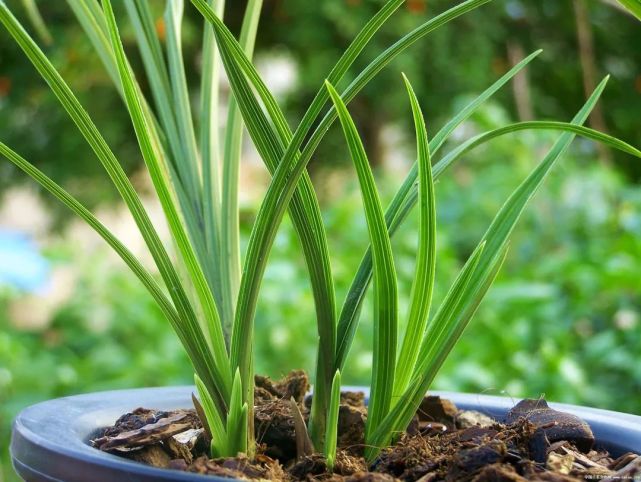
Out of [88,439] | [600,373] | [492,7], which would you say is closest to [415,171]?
[88,439]

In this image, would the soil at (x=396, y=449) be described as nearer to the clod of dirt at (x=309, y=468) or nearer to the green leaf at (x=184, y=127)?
the clod of dirt at (x=309, y=468)

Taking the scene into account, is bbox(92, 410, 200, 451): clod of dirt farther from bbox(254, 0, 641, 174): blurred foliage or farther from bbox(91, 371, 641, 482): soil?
bbox(254, 0, 641, 174): blurred foliage

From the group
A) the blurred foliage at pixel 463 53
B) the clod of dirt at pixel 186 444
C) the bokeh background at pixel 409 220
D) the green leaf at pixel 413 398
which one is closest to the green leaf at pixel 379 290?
the green leaf at pixel 413 398

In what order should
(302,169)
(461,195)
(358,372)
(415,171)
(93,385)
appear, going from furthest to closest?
(461,195) → (93,385) → (358,372) → (415,171) → (302,169)

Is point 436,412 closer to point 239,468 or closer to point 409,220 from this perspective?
point 239,468

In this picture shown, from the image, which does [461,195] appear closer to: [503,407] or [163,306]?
[503,407]

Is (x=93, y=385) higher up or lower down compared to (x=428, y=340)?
lower down
